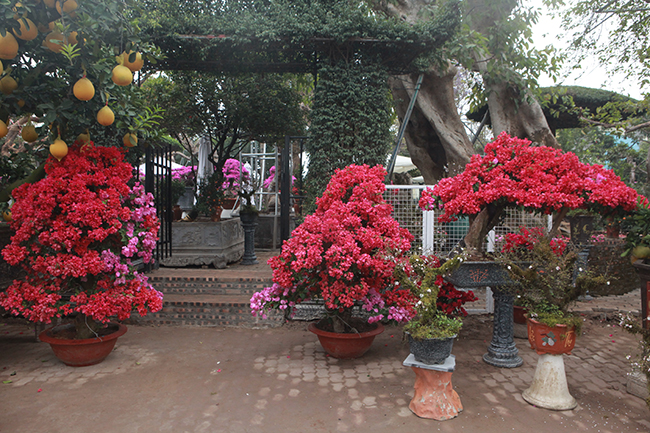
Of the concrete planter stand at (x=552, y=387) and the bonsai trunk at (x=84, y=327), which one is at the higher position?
the bonsai trunk at (x=84, y=327)

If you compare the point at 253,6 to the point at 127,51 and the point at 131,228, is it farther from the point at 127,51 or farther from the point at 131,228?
the point at 131,228

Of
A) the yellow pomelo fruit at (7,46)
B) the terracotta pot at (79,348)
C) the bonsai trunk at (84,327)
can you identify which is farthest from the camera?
the bonsai trunk at (84,327)

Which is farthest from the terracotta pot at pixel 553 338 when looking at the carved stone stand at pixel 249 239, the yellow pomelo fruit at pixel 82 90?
the carved stone stand at pixel 249 239

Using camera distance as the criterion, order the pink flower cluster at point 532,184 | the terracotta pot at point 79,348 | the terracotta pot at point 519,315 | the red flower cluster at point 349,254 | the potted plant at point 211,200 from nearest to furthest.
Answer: the pink flower cluster at point 532,184 < the red flower cluster at point 349,254 < the terracotta pot at point 79,348 < the terracotta pot at point 519,315 < the potted plant at point 211,200

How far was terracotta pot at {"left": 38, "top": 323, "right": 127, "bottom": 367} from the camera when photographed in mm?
4074

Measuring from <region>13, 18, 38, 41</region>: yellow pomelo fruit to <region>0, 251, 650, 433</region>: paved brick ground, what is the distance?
8.87ft

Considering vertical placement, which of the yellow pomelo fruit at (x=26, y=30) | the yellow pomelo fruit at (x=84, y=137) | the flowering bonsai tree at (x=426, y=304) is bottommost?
the flowering bonsai tree at (x=426, y=304)

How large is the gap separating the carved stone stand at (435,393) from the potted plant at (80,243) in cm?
254

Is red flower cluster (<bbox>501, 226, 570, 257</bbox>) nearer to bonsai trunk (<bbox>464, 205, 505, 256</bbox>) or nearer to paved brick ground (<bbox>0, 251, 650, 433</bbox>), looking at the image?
bonsai trunk (<bbox>464, 205, 505, 256</bbox>)

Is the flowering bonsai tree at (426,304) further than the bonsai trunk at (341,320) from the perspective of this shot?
No

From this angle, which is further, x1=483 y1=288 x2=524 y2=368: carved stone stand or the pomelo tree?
x1=483 y1=288 x2=524 y2=368: carved stone stand

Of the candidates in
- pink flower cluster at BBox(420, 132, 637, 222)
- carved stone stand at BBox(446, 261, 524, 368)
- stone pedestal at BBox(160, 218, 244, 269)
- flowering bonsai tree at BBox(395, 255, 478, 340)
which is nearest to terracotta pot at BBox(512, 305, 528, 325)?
carved stone stand at BBox(446, 261, 524, 368)

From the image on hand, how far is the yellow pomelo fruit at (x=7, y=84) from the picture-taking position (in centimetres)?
326

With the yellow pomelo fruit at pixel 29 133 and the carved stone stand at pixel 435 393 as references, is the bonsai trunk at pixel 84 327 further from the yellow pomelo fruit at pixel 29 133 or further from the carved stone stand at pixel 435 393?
the carved stone stand at pixel 435 393
